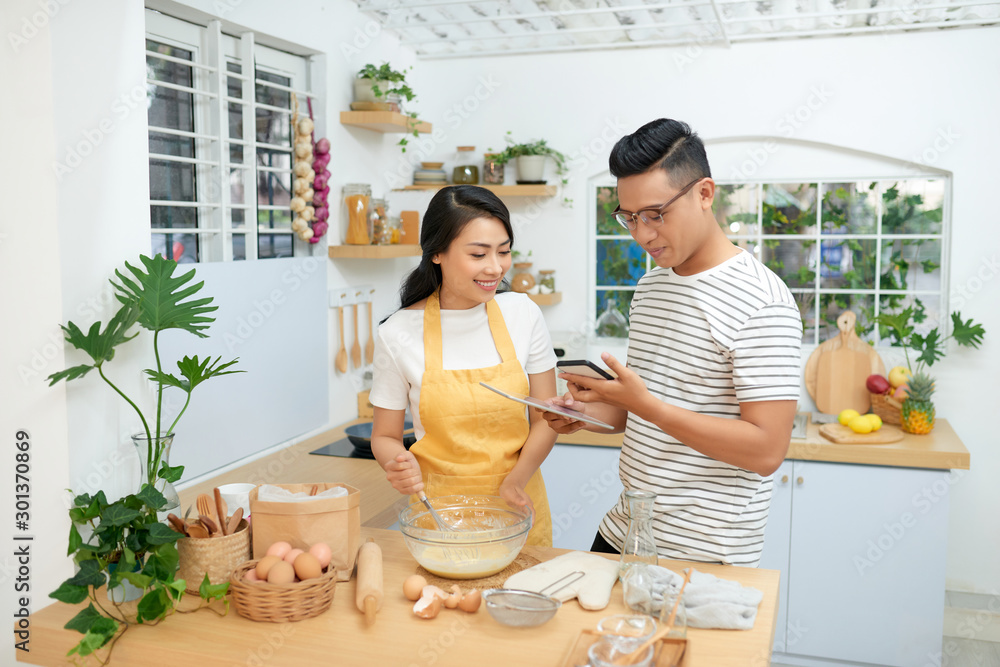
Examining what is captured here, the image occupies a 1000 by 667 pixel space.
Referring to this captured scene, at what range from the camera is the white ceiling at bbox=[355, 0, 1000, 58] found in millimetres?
3127

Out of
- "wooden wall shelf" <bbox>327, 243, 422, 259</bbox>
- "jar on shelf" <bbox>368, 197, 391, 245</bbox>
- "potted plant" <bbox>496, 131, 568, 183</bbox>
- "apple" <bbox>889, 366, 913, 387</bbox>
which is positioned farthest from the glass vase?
"apple" <bbox>889, 366, 913, 387</bbox>

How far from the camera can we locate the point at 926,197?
3564 mm

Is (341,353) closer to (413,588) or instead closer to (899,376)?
(413,588)

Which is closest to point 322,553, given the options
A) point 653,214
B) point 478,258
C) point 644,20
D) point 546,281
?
point 478,258

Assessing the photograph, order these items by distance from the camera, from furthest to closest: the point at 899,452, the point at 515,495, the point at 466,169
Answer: the point at 466,169, the point at 899,452, the point at 515,495

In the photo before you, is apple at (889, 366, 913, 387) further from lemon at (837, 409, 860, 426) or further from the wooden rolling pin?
the wooden rolling pin

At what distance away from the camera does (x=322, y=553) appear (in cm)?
148

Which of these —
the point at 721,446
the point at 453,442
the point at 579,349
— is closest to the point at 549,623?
the point at 721,446

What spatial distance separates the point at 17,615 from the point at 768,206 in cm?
327

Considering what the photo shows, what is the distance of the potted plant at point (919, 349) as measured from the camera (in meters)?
3.24

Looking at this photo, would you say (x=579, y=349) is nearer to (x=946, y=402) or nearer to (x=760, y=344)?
(x=946, y=402)

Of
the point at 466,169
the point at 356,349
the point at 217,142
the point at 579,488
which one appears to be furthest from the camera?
the point at 466,169

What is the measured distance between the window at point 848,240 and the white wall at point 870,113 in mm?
133

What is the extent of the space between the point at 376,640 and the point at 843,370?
9.32 ft
